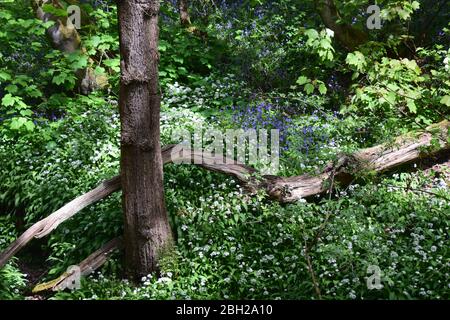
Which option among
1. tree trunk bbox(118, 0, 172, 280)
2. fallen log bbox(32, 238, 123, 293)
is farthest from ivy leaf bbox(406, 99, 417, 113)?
fallen log bbox(32, 238, 123, 293)

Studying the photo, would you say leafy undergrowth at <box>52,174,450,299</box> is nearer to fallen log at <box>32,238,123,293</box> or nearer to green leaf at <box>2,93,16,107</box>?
fallen log at <box>32,238,123,293</box>

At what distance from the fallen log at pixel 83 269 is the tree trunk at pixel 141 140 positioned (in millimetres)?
202

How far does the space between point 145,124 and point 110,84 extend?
11.7ft

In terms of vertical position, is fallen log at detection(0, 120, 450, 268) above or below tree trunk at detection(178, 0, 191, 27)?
below

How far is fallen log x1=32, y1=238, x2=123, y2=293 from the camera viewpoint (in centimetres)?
467

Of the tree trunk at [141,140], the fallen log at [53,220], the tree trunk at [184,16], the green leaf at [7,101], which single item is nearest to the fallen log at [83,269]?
the tree trunk at [141,140]

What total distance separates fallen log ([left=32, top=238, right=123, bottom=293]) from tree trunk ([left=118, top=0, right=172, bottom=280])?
0.66 ft

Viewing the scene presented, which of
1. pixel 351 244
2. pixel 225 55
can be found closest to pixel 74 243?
pixel 351 244

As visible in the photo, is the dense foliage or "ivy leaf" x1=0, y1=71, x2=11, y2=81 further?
"ivy leaf" x1=0, y1=71, x2=11, y2=81

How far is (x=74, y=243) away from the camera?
17.2 feet

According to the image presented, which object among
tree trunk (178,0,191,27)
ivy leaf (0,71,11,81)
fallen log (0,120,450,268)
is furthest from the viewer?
tree trunk (178,0,191,27)

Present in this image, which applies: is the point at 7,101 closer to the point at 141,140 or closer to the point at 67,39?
the point at 67,39

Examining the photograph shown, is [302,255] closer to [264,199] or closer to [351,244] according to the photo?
[351,244]

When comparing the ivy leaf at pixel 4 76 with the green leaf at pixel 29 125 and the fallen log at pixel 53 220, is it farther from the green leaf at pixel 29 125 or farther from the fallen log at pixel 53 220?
the fallen log at pixel 53 220
